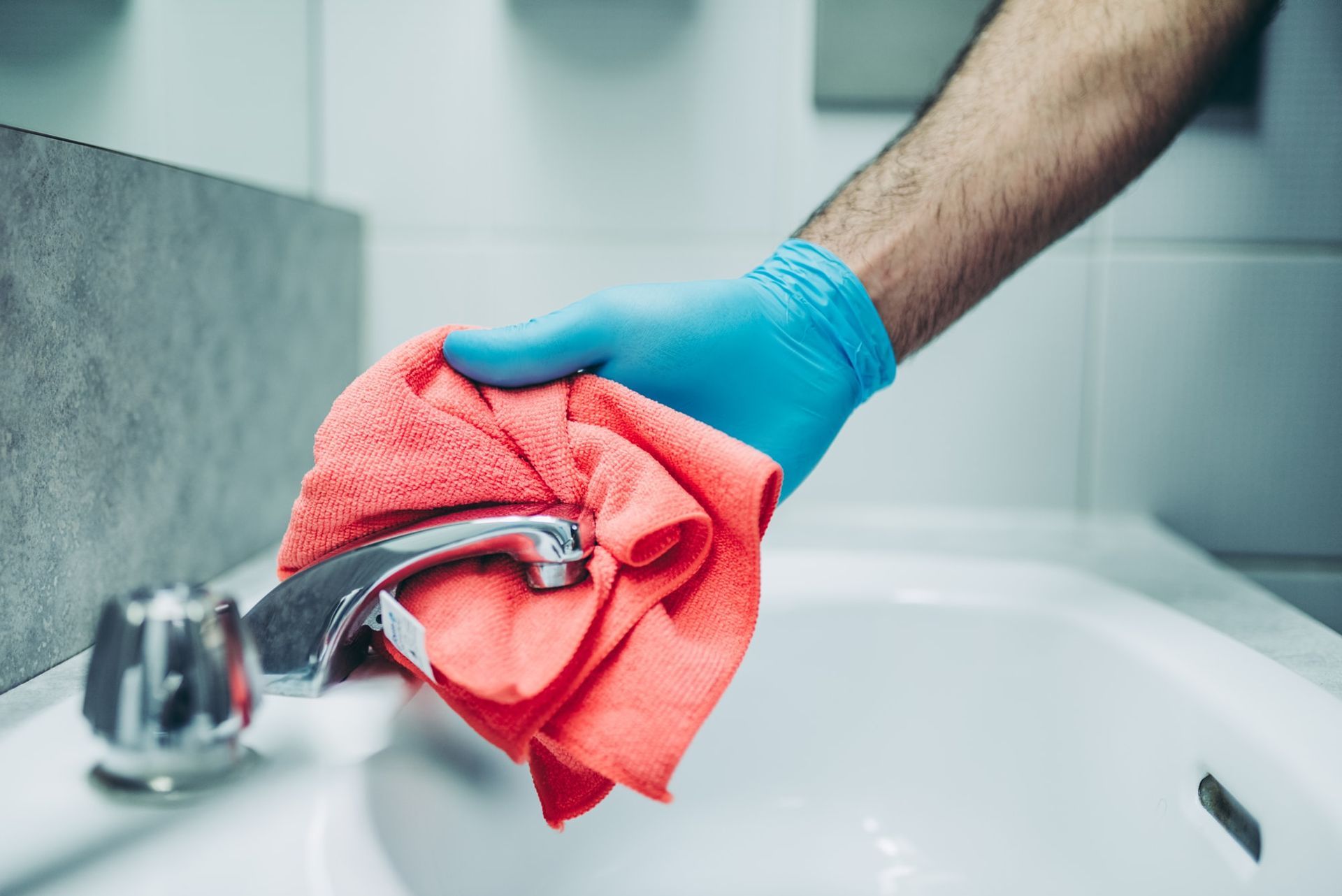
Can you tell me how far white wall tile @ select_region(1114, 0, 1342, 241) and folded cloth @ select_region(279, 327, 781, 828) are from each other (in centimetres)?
60

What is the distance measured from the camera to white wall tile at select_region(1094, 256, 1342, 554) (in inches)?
30.9

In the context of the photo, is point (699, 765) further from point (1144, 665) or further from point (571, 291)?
point (571, 291)

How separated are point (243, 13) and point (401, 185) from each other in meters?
0.18

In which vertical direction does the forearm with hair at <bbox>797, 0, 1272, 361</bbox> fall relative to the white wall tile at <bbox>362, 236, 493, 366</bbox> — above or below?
above

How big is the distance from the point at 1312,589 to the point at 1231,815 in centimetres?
52

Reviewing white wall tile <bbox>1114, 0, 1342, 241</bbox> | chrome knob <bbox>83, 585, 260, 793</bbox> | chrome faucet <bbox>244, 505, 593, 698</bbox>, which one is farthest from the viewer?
white wall tile <bbox>1114, 0, 1342, 241</bbox>

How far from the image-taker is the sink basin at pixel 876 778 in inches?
12.1

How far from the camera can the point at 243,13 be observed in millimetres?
727

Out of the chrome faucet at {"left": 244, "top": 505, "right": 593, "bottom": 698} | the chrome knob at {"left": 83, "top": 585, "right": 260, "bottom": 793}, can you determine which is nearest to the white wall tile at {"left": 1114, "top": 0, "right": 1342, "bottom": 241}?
the chrome faucet at {"left": 244, "top": 505, "right": 593, "bottom": 698}

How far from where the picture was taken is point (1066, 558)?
71 cm

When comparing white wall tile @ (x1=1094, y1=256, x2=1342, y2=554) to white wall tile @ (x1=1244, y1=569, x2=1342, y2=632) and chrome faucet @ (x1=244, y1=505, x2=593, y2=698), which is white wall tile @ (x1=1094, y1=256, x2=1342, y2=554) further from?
chrome faucet @ (x1=244, y1=505, x2=593, y2=698)

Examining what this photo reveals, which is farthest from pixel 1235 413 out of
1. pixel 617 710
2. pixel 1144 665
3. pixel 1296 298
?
pixel 617 710

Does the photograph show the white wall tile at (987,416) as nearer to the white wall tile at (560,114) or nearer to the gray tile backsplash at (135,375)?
the white wall tile at (560,114)

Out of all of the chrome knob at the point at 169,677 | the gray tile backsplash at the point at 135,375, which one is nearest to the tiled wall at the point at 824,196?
the gray tile backsplash at the point at 135,375
